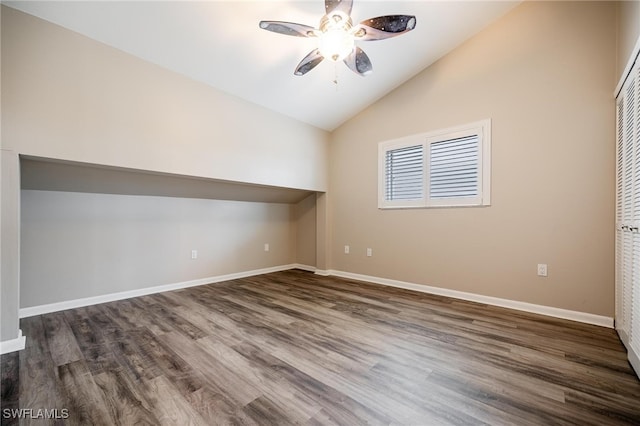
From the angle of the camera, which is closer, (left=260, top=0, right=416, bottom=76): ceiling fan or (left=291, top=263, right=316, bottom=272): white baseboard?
(left=260, top=0, right=416, bottom=76): ceiling fan

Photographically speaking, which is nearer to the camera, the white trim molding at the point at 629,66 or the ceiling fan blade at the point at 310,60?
the white trim molding at the point at 629,66

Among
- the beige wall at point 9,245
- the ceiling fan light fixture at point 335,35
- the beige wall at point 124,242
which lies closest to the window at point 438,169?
the ceiling fan light fixture at point 335,35

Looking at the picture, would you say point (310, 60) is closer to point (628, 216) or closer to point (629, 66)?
point (629, 66)

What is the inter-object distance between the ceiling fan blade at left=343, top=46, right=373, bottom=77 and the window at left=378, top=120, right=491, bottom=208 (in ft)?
4.38

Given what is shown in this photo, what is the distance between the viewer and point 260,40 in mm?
2553

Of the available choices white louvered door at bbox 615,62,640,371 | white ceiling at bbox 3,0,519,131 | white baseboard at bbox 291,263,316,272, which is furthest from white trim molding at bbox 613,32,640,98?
white baseboard at bbox 291,263,316,272

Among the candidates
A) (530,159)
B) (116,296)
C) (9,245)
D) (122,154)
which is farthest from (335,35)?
(116,296)

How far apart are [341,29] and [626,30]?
87.7 inches

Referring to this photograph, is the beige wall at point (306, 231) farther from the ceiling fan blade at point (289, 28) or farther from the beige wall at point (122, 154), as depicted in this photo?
the ceiling fan blade at point (289, 28)

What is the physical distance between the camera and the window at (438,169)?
2.99 metres

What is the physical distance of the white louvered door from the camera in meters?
1.67

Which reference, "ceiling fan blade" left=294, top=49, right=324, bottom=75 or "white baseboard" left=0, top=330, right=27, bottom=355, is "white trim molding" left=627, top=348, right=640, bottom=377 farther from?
"white baseboard" left=0, top=330, right=27, bottom=355

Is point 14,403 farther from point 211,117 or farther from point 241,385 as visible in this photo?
point 211,117

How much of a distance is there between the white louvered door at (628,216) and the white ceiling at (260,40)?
1682 millimetres
